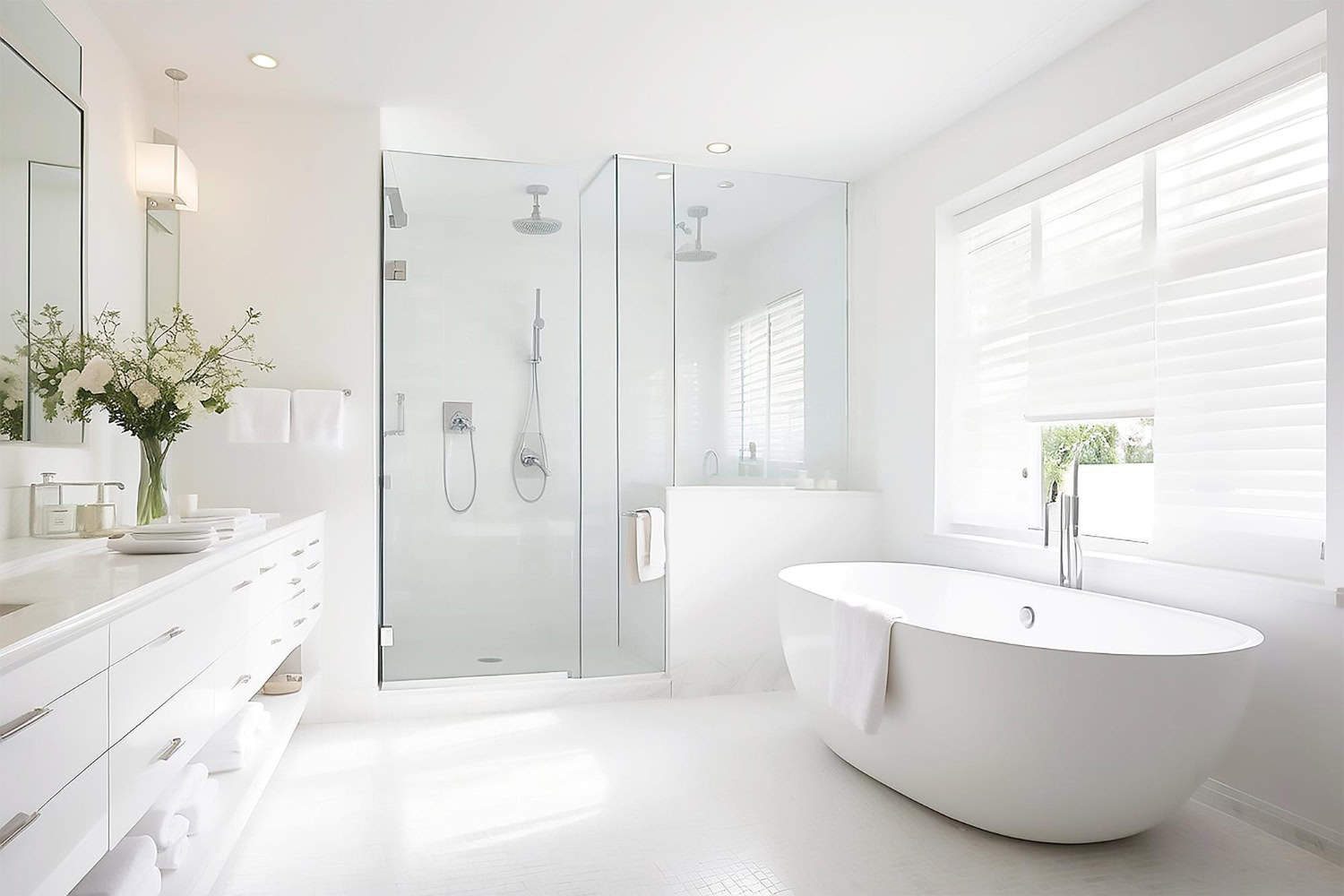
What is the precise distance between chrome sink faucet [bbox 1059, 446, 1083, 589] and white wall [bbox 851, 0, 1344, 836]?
8 centimetres

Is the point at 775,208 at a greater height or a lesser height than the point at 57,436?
greater

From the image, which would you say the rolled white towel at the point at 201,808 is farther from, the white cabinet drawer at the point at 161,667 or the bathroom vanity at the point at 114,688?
the white cabinet drawer at the point at 161,667

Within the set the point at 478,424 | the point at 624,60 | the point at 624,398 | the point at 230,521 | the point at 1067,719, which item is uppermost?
the point at 624,60

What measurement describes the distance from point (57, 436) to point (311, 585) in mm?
1040

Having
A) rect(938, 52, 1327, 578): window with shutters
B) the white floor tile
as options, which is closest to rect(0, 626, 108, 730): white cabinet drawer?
the white floor tile

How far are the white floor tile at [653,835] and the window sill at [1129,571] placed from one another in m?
0.70

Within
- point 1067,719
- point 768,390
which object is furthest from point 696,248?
point 1067,719

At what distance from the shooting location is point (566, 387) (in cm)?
399

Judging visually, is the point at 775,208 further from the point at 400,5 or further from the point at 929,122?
the point at 400,5

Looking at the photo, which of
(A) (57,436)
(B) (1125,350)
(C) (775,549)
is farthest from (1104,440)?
(A) (57,436)

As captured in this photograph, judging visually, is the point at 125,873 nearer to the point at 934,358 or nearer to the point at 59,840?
the point at 59,840

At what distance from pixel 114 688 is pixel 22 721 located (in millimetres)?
306

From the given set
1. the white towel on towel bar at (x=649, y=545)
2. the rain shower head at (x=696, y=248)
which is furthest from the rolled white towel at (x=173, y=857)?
the rain shower head at (x=696, y=248)

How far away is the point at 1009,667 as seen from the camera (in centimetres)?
229
